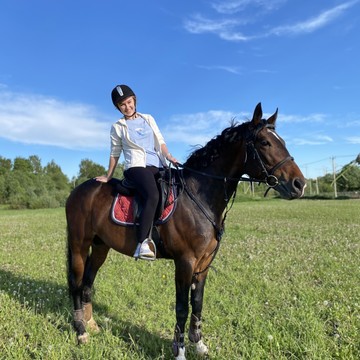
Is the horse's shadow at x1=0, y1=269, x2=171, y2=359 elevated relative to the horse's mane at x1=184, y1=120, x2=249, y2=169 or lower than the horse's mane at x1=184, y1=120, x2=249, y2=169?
lower

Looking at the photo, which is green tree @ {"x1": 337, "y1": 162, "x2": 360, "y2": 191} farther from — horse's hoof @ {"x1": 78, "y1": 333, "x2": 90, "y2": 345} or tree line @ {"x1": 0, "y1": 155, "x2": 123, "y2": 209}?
horse's hoof @ {"x1": 78, "y1": 333, "x2": 90, "y2": 345}

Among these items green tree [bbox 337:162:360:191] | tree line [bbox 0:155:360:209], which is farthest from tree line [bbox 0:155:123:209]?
green tree [bbox 337:162:360:191]

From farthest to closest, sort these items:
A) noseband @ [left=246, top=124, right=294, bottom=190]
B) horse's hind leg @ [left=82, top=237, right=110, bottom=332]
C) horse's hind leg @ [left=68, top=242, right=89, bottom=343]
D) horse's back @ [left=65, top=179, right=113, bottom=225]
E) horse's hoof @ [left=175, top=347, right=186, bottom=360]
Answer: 1. horse's hind leg @ [left=82, top=237, right=110, bottom=332]
2. horse's hind leg @ [left=68, top=242, right=89, bottom=343]
3. horse's back @ [left=65, top=179, right=113, bottom=225]
4. horse's hoof @ [left=175, top=347, right=186, bottom=360]
5. noseband @ [left=246, top=124, right=294, bottom=190]

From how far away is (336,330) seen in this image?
4789mm

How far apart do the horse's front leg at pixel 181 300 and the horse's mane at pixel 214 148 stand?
4.58 feet

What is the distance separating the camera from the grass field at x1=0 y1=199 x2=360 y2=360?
4.48 m

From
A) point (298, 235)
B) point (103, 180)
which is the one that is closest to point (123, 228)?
point (103, 180)

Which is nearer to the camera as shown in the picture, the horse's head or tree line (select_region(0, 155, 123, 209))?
the horse's head

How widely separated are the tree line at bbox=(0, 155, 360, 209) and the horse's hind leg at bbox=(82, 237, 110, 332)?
2756cm

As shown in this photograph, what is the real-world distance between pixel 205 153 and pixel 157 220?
44.8 inches

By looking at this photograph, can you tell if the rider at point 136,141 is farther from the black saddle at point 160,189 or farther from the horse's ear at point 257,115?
the horse's ear at point 257,115

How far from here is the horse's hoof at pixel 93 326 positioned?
5.35 m

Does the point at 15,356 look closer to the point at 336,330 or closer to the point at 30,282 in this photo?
the point at 30,282

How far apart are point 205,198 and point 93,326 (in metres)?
2.96
